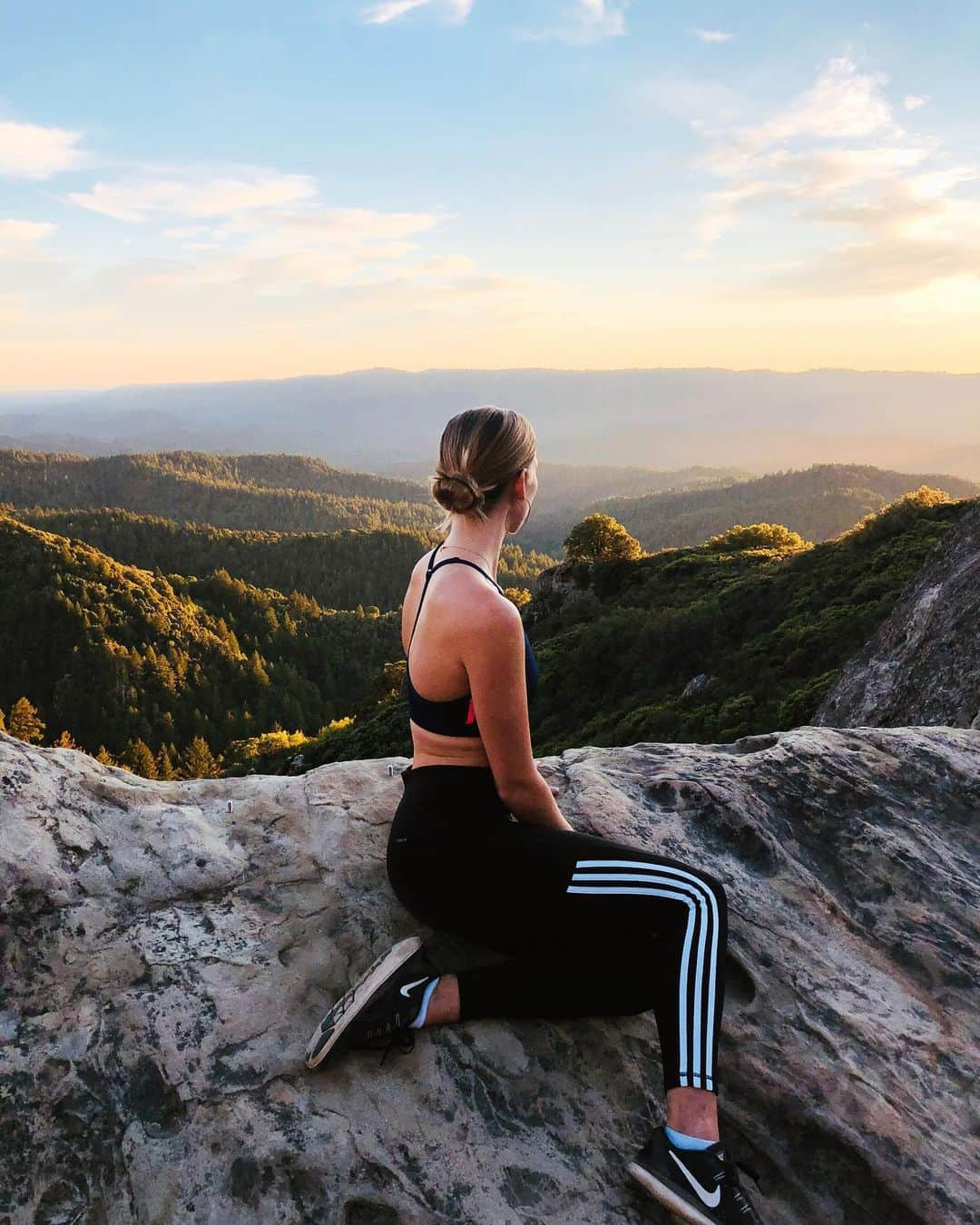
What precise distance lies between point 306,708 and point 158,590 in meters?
33.2

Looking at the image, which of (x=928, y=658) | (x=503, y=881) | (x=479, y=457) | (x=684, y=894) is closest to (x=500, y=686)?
(x=503, y=881)

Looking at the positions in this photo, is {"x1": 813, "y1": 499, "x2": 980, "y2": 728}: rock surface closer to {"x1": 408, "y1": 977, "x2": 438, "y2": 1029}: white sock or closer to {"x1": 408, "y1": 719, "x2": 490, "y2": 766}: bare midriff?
{"x1": 408, "y1": 719, "x2": 490, "y2": 766}: bare midriff

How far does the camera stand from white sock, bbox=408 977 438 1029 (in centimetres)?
368

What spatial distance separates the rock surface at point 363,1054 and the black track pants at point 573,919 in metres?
0.25

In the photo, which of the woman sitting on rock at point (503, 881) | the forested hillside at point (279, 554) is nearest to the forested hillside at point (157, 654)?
the forested hillside at point (279, 554)

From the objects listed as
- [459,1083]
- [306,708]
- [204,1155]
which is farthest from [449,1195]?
[306,708]

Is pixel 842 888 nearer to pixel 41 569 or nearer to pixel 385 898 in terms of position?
pixel 385 898

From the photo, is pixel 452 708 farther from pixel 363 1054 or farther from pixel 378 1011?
pixel 363 1054

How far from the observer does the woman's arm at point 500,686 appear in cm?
369

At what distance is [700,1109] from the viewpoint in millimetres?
3469

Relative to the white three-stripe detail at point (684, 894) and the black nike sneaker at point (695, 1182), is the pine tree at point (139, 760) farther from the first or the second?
the black nike sneaker at point (695, 1182)

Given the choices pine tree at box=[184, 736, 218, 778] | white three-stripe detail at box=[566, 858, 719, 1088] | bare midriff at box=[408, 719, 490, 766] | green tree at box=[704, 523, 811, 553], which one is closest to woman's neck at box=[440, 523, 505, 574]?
bare midriff at box=[408, 719, 490, 766]

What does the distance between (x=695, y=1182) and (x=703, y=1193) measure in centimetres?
5

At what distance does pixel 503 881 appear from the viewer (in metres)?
3.87
